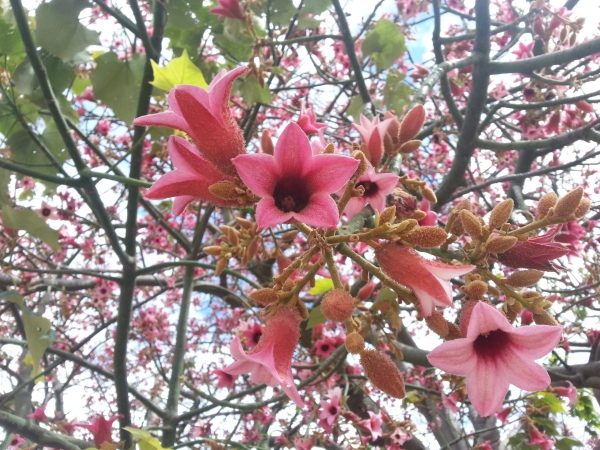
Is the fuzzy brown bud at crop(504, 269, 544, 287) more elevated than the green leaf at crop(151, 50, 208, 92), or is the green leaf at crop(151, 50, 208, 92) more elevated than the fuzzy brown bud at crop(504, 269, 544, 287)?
A: the green leaf at crop(151, 50, 208, 92)

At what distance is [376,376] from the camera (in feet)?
2.44

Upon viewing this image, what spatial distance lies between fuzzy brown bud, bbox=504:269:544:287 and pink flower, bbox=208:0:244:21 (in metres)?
1.45

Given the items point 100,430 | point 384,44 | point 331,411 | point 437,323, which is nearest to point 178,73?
point 437,323

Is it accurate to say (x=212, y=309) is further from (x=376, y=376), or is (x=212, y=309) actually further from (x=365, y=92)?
(x=376, y=376)

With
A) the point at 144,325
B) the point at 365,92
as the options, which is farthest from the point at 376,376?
the point at 144,325

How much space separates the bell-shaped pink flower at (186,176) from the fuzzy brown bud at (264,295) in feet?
0.54

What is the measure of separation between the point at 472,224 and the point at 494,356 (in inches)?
8.5

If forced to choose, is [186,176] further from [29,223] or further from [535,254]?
[29,223]

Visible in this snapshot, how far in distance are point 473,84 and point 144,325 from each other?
4.42 metres

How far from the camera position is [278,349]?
72cm

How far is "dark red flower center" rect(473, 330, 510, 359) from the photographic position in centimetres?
70

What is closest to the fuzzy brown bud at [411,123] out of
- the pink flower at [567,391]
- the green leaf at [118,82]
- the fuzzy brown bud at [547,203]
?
the fuzzy brown bud at [547,203]

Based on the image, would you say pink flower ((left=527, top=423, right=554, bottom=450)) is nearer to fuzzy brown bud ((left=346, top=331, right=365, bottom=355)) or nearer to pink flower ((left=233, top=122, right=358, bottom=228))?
fuzzy brown bud ((left=346, top=331, right=365, bottom=355))

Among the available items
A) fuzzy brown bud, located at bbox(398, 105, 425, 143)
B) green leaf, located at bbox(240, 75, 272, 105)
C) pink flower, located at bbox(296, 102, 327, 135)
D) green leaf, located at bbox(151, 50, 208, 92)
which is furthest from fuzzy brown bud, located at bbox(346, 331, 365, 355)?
green leaf, located at bbox(240, 75, 272, 105)
